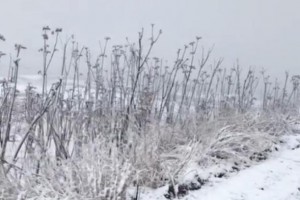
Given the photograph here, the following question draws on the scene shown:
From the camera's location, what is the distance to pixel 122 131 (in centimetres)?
628

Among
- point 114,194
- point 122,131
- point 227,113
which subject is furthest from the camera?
point 227,113

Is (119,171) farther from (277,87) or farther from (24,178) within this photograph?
(277,87)

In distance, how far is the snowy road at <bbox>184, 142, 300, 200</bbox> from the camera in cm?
516

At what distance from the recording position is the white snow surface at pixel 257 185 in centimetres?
510

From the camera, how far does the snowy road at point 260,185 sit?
5164mm

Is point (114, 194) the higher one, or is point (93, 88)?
point (93, 88)

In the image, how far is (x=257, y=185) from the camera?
556cm

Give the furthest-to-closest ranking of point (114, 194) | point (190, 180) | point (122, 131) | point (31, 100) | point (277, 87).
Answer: point (277, 87) < point (31, 100) < point (122, 131) < point (190, 180) < point (114, 194)

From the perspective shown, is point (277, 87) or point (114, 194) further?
point (277, 87)

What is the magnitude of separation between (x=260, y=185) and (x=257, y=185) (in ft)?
0.12

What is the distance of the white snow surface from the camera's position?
5.10m

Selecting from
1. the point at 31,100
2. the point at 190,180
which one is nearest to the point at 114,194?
the point at 190,180

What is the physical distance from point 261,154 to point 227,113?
1757 millimetres

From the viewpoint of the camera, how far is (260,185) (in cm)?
557
